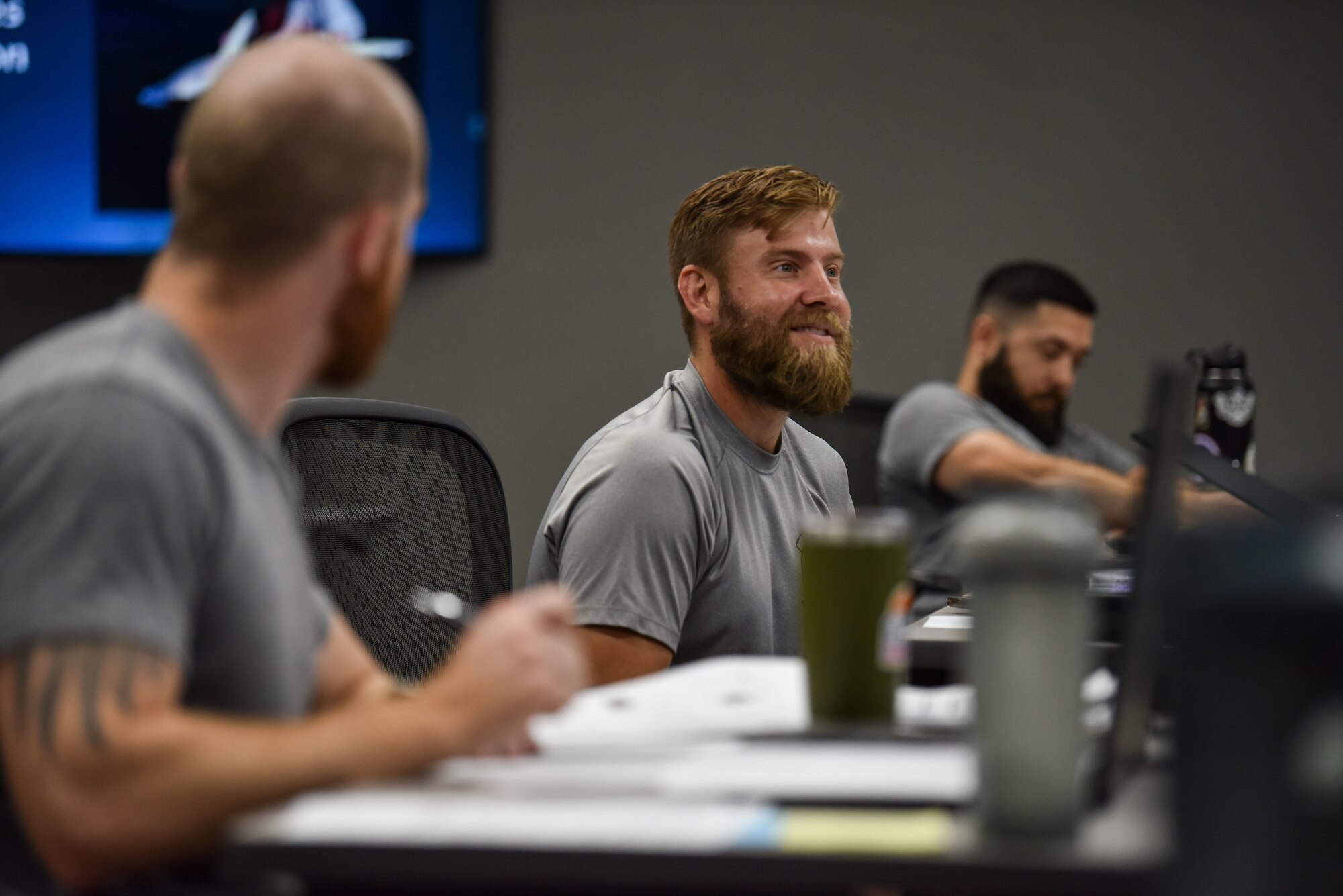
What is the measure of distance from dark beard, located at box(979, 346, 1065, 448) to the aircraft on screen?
154 cm

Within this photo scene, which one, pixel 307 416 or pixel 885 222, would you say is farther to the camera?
pixel 885 222

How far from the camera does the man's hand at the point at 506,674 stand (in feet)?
2.78

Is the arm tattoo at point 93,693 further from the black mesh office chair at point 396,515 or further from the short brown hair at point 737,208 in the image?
the short brown hair at point 737,208

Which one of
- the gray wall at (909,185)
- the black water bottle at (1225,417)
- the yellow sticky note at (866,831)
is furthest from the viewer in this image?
the gray wall at (909,185)

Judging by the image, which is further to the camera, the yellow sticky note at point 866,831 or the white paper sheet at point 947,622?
the white paper sheet at point 947,622

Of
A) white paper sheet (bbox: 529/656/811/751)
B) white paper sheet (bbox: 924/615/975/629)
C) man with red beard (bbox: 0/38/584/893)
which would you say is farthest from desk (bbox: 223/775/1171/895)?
white paper sheet (bbox: 924/615/975/629)

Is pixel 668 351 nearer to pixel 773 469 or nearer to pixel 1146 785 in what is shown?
pixel 773 469

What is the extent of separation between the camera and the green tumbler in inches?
38.5

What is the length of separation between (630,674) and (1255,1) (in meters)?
2.66

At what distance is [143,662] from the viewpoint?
2.58 feet

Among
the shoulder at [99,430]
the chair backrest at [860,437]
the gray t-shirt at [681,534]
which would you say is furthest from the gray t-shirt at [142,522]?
the chair backrest at [860,437]

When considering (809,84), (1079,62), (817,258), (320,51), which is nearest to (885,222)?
(809,84)

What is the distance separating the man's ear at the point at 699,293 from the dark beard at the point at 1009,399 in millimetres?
1333

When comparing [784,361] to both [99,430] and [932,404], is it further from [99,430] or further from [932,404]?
[99,430]
